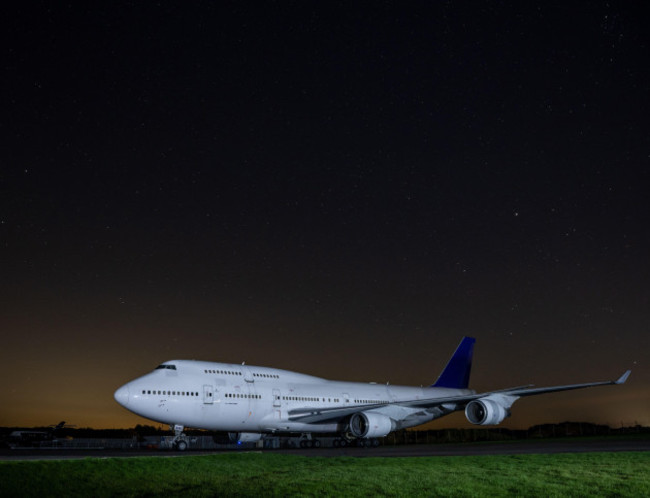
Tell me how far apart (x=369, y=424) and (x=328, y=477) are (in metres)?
20.4

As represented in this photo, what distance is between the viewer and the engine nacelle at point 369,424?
36.2 metres

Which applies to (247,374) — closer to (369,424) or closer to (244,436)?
(244,436)

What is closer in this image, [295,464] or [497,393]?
[295,464]

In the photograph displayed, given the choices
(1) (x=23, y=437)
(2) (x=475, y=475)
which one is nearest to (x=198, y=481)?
(2) (x=475, y=475)

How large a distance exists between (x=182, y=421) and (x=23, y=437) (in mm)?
35690

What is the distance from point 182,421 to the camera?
3222 cm

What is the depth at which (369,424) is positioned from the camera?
119 feet

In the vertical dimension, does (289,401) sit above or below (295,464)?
above

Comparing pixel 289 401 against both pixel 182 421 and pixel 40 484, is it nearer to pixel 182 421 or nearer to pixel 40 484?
pixel 182 421

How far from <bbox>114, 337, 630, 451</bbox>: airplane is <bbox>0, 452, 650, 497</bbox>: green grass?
434 inches

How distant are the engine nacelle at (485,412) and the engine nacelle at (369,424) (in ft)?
16.8

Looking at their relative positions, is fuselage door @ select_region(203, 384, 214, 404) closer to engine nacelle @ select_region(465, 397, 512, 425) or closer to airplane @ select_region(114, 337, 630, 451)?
airplane @ select_region(114, 337, 630, 451)

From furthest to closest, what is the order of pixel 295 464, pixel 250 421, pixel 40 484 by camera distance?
pixel 250 421 → pixel 295 464 → pixel 40 484

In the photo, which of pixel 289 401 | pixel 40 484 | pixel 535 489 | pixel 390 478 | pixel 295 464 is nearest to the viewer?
pixel 535 489
